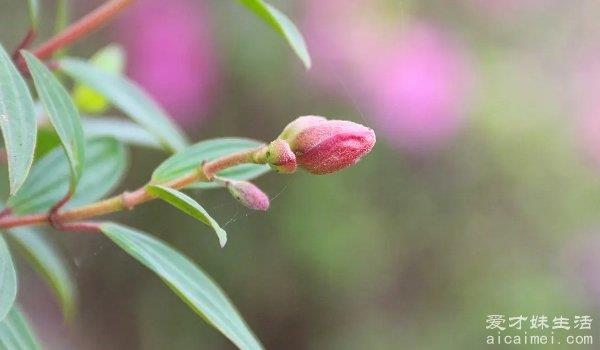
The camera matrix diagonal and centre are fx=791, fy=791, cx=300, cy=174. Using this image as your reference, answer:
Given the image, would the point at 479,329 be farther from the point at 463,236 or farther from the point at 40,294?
the point at 40,294

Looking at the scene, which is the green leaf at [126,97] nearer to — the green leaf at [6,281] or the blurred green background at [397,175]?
the green leaf at [6,281]

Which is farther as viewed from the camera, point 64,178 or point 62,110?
point 64,178

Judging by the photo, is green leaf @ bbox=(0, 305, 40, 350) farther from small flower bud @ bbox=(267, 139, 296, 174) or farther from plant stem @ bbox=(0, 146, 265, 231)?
small flower bud @ bbox=(267, 139, 296, 174)

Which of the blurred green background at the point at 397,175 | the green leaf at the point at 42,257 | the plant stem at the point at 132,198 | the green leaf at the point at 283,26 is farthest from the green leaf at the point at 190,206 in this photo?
the blurred green background at the point at 397,175

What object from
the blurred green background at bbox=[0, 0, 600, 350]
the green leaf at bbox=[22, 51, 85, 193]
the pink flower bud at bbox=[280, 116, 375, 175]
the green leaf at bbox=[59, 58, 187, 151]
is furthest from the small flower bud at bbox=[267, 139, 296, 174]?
the blurred green background at bbox=[0, 0, 600, 350]

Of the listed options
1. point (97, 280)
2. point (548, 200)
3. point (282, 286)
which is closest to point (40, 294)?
point (97, 280)

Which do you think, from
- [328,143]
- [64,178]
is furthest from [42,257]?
[328,143]

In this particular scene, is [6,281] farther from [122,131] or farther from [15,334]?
[122,131]
